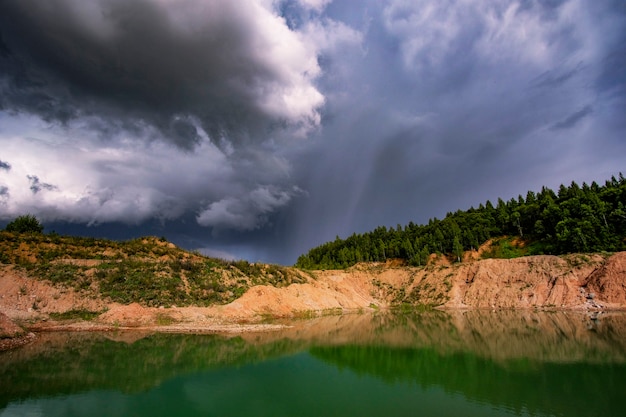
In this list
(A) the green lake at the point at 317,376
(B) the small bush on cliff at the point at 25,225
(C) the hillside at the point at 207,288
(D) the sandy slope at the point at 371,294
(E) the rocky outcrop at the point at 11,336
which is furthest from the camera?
(B) the small bush on cliff at the point at 25,225

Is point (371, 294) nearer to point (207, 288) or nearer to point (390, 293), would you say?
point (390, 293)

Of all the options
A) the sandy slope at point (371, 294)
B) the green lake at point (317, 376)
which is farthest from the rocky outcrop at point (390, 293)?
the green lake at point (317, 376)

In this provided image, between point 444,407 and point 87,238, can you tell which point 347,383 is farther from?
point 87,238

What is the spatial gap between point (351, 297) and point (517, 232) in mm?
54947

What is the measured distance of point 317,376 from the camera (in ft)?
62.7

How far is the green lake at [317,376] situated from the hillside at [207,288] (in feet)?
23.9

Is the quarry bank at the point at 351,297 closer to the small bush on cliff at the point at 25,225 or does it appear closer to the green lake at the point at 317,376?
the green lake at the point at 317,376

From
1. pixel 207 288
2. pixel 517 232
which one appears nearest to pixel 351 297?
pixel 207 288

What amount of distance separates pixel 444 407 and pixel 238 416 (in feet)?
26.6

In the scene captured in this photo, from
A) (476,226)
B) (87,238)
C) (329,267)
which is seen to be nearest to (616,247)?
(476,226)

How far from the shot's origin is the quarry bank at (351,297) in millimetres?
36344

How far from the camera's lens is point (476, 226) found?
100m

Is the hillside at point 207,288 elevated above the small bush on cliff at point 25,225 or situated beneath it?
situated beneath

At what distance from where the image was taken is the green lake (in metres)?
13.7
